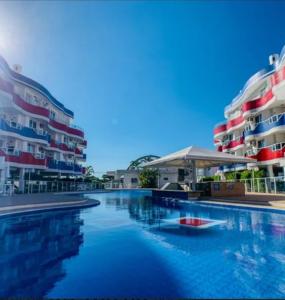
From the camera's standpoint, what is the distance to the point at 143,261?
4793mm

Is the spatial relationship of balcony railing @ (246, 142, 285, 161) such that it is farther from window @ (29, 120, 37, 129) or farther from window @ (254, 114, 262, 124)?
window @ (29, 120, 37, 129)

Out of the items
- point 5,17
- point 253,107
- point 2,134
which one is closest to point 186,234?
point 5,17

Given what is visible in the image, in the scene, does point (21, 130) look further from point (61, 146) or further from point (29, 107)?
point (61, 146)

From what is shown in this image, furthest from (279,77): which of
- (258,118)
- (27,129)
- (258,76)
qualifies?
(27,129)

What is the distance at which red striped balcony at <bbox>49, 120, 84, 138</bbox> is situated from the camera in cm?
2684

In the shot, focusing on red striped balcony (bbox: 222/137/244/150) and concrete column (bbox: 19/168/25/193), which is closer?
concrete column (bbox: 19/168/25/193)

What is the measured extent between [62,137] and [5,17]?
21.8 meters

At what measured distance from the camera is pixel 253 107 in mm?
23938

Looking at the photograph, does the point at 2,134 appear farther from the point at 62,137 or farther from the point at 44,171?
the point at 62,137

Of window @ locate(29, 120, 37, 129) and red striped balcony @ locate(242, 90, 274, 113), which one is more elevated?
red striped balcony @ locate(242, 90, 274, 113)

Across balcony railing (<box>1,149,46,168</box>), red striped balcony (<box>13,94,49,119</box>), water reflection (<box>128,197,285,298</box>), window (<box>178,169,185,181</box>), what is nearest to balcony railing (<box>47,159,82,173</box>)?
balcony railing (<box>1,149,46,168</box>)

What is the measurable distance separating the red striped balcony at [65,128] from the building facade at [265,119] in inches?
851

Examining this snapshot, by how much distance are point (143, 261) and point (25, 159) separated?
62.2ft

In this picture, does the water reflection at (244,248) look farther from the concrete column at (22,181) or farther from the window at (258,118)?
the window at (258,118)
